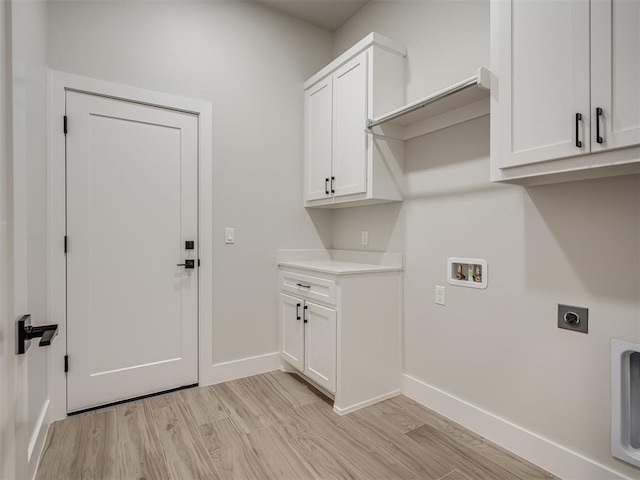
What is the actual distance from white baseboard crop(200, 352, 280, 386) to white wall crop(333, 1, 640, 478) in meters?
1.16

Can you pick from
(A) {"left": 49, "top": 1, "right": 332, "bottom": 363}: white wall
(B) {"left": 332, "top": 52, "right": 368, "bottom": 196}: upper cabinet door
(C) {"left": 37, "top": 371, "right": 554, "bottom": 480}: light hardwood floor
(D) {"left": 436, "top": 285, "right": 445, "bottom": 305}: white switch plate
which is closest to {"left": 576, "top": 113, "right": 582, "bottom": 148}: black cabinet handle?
(D) {"left": 436, "top": 285, "right": 445, "bottom": 305}: white switch plate

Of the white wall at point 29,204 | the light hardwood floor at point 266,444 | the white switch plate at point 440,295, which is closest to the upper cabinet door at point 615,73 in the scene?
the white switch plate at point 440,295

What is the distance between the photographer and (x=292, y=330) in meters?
2.81

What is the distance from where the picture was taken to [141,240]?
97.6 inches

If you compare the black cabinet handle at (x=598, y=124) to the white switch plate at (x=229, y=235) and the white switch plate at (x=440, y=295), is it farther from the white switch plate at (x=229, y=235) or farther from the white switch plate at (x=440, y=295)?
the white switch plate at (x=229, y=235)

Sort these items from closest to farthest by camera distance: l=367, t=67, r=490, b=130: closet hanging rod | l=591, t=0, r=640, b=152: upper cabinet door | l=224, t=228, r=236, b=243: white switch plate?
l=591, t=0, r=640, b=152: upper cabinet door → l=367, t=67, r=490, b=130: closet hanging rod → l=224, t=228, r=236, b=243: white switch plate

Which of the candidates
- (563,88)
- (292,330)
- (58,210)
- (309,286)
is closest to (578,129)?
(563,88)

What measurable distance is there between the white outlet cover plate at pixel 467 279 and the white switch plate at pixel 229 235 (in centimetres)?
167

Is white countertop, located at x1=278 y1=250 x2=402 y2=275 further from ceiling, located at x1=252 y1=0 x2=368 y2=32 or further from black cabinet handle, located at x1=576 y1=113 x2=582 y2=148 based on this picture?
ceiling, located at x1=252 y1=0 x2=368 y2=32

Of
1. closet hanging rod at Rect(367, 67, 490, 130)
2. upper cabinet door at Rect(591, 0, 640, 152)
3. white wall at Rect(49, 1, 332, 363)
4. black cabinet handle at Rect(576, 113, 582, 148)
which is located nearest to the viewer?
upper cabinet door at Rect(591, 0, 640, 152)

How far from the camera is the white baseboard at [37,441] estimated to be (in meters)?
1.58

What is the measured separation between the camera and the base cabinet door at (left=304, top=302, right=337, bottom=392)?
2.31 m

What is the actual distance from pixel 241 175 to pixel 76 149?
1128 millimetres

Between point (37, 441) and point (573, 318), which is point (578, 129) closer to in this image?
point (573, 318)
